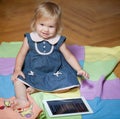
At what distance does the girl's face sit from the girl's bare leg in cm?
28

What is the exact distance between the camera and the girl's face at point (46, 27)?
1.40 meters

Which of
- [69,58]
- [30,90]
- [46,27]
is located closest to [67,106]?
[30,90]

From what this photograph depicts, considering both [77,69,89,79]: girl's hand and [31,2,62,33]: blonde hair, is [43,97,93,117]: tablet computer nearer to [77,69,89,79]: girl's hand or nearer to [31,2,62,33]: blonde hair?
[77,69,89,79]: girl's hand

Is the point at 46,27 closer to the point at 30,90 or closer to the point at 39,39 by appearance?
the point at 39,39

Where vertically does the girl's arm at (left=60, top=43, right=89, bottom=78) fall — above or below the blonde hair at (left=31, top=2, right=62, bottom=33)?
below

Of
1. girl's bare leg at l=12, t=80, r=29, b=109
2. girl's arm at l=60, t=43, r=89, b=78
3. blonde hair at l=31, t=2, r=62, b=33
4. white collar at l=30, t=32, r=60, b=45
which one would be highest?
blonde hair at l=31, t=2, r=62, b=33

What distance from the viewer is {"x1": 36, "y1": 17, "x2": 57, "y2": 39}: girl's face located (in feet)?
4.60

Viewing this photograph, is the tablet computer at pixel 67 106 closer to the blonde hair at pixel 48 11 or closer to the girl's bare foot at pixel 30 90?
the girl's bare foot at pixel 30 90

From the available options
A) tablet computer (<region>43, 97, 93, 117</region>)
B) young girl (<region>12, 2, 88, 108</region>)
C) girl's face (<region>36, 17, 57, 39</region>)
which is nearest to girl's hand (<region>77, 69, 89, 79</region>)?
young girl (<region>12, 2, 88, 108</region>)

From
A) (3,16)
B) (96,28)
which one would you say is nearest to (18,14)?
(3,16)

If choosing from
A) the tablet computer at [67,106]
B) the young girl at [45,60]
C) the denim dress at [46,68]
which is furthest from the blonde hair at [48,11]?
the tablet computer at [67,106]

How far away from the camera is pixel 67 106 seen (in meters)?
1.37

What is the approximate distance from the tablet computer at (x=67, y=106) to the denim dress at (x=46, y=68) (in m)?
0.07

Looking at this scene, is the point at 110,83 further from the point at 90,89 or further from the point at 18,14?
the point at 18,14
